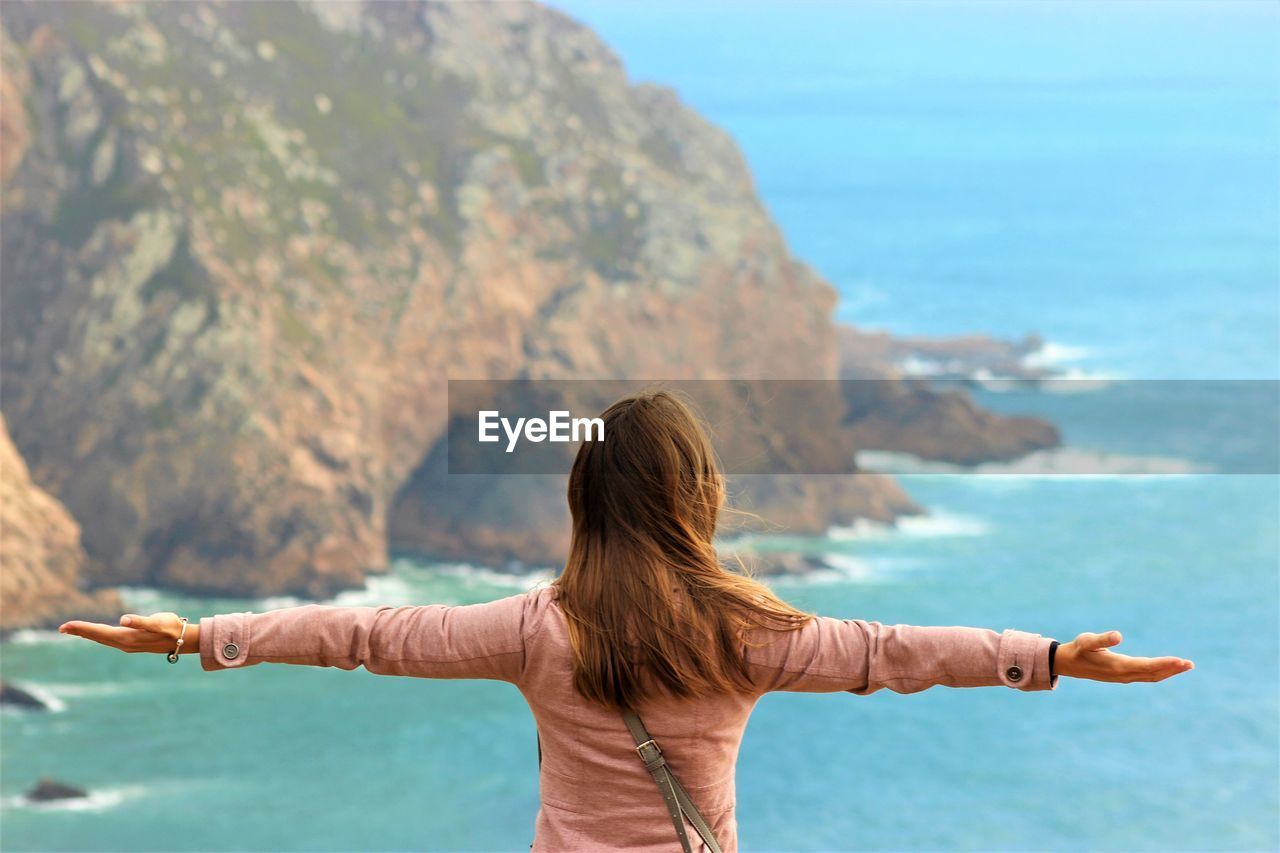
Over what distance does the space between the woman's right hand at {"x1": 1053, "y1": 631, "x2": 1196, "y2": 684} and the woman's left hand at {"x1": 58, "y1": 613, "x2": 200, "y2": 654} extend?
83cm

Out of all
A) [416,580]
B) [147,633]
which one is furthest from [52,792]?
[147,633]

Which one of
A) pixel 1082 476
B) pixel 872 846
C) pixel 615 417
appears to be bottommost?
pixel 872 846

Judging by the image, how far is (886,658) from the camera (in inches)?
59.4

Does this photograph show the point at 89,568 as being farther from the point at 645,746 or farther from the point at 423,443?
the point at 645,746

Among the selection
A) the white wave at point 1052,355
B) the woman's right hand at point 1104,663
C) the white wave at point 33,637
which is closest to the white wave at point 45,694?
the white wave at point 33,637

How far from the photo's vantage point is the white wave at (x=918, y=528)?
16.5 metres

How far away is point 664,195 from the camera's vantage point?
1655 cm

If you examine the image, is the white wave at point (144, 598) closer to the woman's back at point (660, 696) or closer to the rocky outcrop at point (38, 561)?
the rocky outcrop at point (38, 561)

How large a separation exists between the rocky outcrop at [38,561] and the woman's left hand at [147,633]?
12621 millimetres

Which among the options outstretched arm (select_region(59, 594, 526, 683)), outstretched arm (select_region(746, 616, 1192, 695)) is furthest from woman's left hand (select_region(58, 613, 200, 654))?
outstretched arm (select_region(746, 616, 1192, 695))

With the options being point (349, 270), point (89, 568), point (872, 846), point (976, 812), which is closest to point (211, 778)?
point (89, 568)

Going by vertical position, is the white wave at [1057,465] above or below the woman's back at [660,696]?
above

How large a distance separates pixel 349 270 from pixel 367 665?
13.8 m

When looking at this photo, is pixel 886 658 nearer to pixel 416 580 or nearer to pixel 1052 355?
pixel 416 580
